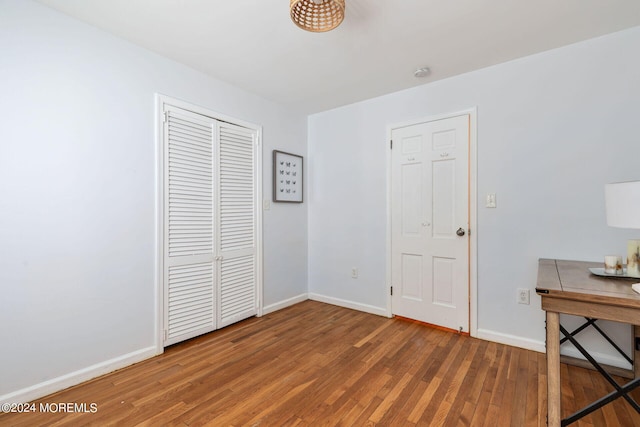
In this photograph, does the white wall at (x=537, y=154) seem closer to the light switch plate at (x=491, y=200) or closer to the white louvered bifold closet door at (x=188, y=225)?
the light switch plate at (x=491, y=200)

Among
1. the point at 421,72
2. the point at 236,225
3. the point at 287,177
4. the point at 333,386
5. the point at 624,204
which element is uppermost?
the point at 421,72

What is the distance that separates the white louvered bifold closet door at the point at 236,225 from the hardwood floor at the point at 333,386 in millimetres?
386

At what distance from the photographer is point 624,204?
4.40ft

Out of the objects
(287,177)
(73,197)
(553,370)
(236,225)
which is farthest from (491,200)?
(73,197)

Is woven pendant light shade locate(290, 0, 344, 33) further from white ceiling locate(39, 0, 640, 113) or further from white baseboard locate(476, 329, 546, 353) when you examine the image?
white baseboard locate(476, 329, 546, 353)

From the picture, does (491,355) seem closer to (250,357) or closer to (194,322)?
(250,357)

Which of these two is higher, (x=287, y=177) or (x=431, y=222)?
(x=287, y=177)

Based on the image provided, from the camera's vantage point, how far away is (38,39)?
1798 mm

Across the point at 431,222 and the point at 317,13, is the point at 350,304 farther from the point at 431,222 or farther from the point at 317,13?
the point at 317,13

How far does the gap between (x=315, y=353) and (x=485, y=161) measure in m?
2.18

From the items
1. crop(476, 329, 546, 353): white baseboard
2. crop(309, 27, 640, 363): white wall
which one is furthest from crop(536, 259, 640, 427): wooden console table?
crop(476, 329, 546, 353): white baseboard

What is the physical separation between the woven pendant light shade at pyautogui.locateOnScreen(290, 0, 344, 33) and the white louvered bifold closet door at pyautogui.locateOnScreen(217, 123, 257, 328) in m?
1.44

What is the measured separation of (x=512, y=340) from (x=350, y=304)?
160 cm

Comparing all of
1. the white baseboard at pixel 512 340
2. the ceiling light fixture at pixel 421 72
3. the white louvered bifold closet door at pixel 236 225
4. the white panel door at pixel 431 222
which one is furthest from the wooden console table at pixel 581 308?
the white louvered bifold closet door at pixel 236 225
